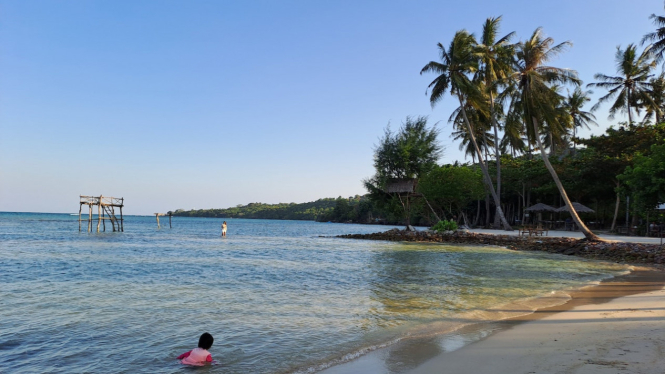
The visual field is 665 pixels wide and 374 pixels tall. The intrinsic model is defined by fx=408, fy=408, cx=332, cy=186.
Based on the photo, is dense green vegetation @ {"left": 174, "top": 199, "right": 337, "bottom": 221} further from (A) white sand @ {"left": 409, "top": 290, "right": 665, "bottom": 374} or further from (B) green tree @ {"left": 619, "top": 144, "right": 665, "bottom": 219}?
(A) white sand @ {"left": 409, "top": 290, "right": 665, "bottom": 374}

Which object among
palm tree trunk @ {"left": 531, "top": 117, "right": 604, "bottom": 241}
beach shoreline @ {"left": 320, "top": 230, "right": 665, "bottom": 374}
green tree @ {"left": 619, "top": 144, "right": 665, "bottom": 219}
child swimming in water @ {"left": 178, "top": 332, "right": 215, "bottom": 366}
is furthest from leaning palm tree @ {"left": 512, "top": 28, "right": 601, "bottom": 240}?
child swimming in water @ {"left": 178, "top": 332, "right": 215, "bottom": 366}

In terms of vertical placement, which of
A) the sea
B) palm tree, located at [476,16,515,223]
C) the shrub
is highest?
palm tree, located at [476,16,515,223]

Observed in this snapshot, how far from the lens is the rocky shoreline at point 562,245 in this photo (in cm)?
1730

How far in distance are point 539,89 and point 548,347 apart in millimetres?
21254

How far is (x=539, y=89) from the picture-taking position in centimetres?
2294

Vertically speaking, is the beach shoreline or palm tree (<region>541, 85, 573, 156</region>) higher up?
palm tree (<region>541, 85, 573, 156</region>)

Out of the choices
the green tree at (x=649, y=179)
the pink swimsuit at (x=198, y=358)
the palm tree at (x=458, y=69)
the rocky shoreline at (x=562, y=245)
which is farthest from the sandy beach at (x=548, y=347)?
the palm tree at (x=458, y=69)

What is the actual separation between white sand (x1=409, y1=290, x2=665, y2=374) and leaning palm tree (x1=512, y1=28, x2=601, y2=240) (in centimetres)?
1779

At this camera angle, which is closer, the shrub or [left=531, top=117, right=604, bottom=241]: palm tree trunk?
[left=531, top=117, right=604, bottom=241]: palm tree trunk

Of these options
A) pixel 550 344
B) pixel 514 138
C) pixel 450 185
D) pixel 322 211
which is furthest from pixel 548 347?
pixel 322 211

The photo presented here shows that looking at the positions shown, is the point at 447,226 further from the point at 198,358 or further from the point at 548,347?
the point at 198,358

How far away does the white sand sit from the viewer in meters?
4.34

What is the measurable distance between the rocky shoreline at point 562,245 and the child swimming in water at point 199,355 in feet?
55.4

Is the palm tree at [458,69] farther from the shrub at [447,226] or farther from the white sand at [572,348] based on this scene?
the white sand at [572,348]
